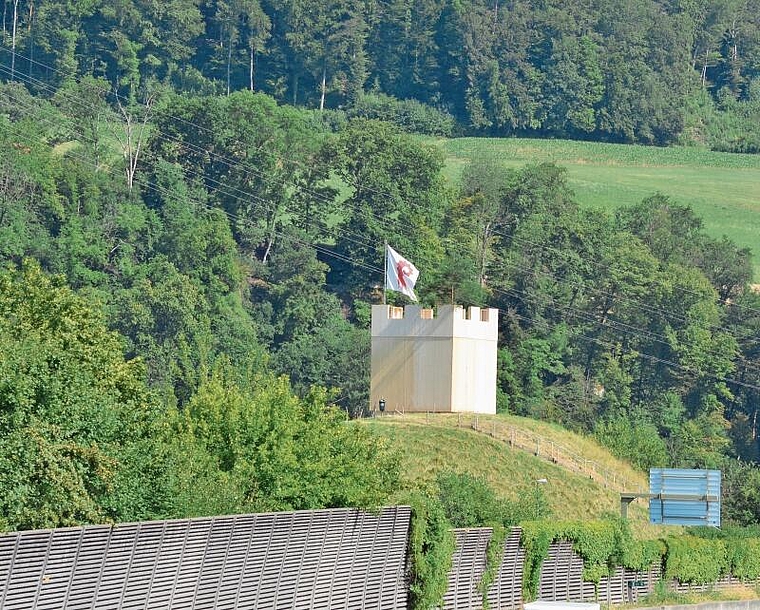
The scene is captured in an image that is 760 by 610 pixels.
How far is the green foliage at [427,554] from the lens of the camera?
4178 centimetres

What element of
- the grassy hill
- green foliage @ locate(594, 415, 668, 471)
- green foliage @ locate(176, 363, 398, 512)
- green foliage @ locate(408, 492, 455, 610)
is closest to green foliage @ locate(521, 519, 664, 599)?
green foliage @ locate(176, 363, 398, 512)

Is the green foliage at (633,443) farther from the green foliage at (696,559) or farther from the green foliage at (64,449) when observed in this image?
the green foliage at (64,449)

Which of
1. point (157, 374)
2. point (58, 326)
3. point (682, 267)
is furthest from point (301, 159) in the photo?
point (58, 326)

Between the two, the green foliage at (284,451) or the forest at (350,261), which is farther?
the forest at (350,261)

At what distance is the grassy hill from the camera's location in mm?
80438

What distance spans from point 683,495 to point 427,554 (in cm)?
1821

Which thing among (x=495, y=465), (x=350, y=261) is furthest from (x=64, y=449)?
(x=350, y=261)

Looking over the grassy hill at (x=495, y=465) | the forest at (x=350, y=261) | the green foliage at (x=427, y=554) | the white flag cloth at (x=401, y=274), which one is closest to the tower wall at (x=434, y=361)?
the white flag cloth at (x=401, y=274)

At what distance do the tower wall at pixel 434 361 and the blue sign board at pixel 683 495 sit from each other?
3389cm

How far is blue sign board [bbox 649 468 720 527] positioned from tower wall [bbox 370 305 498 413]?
33.9 metres

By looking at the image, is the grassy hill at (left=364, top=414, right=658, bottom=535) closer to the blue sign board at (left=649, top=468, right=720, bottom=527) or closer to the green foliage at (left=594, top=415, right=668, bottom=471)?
the green foliage at (left=594, top=415, right=668, bottom=471)

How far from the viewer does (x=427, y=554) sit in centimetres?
4200

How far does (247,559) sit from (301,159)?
13644 centimetres

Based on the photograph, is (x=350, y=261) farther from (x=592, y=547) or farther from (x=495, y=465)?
(x=592, y=547)
